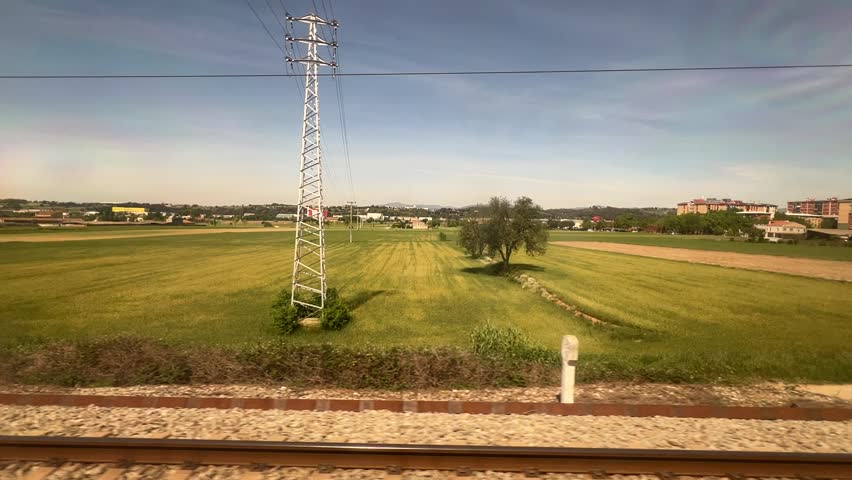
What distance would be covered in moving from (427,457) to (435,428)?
2.91 ft

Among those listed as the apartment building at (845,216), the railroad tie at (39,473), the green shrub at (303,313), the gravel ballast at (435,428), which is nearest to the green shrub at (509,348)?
the gravel ballast at (435,428)

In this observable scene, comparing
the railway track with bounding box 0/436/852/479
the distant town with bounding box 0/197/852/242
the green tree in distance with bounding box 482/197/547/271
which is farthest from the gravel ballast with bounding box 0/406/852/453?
the distant town with bounding box 0/197/852/242

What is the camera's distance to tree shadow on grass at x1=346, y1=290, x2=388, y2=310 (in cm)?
2963

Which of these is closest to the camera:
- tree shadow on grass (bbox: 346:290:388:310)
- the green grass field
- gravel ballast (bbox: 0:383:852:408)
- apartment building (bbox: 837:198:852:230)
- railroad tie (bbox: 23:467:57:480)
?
railroad tie (bbox: 23:467:57:480)

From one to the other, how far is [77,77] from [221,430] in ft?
47.3

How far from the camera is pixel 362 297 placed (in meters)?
32.6

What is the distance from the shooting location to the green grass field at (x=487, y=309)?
53.4 feet

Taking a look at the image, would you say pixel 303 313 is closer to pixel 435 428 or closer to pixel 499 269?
pixel 435 428

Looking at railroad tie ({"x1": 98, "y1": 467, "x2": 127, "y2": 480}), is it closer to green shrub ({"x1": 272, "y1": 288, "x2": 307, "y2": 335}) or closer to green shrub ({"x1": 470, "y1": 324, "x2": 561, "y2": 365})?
green shrub ({"x1": 470, "y1": 324, "x2": 561, "y2": 365})

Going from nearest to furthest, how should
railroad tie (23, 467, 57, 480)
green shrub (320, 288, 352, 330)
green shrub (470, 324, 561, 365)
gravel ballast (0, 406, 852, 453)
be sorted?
railroad tie (23, 467, 57, 480)
gravel ballast (0, 406, 852, 453)
green shrub (470, 324, 561, 365)
green shrub (320, 288, 352, 330)

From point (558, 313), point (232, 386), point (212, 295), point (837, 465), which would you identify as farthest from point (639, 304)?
point (212, 295)

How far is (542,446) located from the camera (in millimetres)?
5660

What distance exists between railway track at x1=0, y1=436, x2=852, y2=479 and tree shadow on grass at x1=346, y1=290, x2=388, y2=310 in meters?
23.1

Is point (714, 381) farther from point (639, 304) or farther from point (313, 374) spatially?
point (639, 304)
